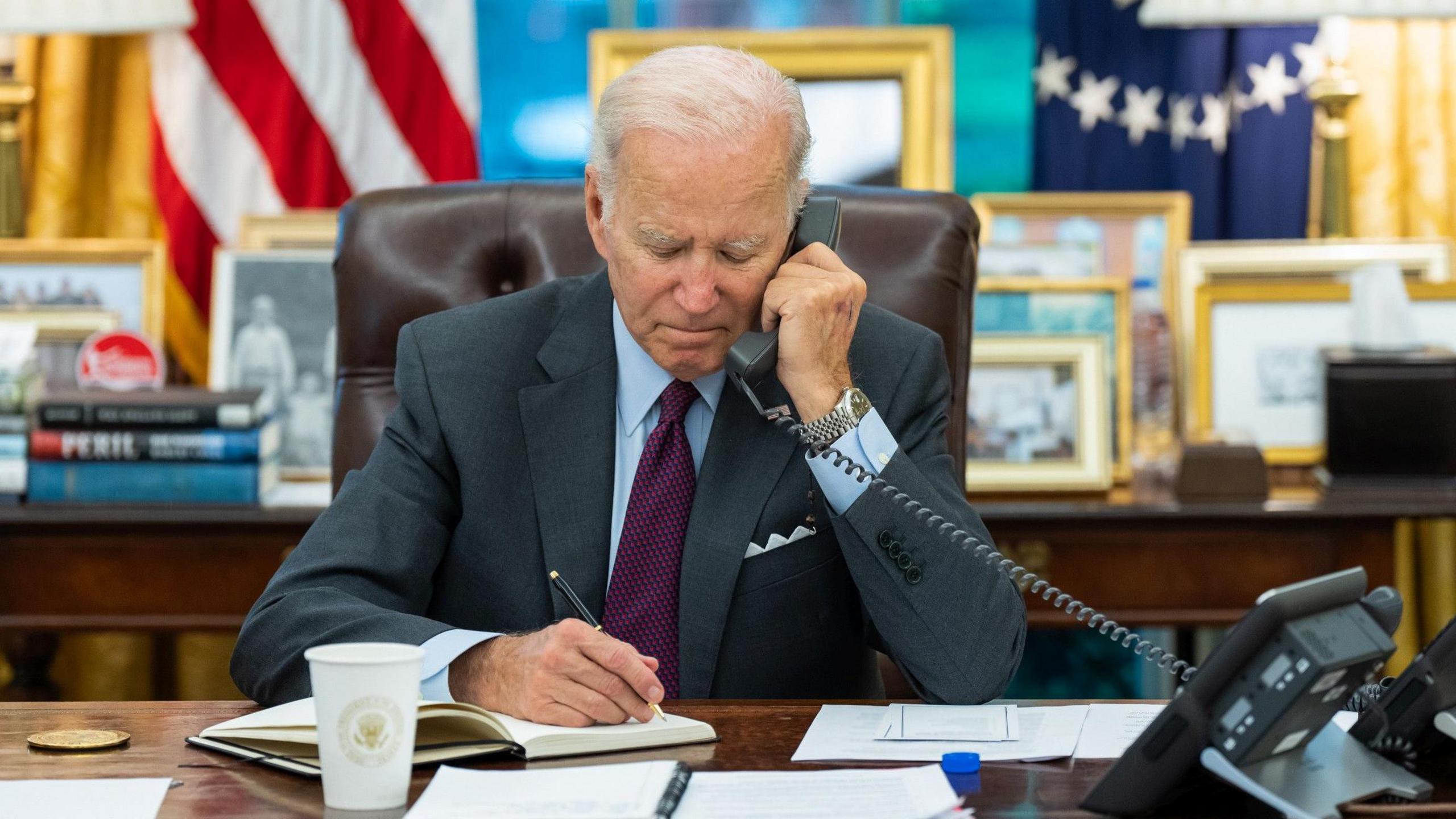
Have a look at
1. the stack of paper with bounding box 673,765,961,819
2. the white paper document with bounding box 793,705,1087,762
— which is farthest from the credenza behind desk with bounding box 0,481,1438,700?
the stack of paper with bounding box 673,765,961,819

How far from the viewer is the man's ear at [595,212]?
1686mm

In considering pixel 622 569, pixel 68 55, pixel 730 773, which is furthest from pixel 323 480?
pixel 730 773

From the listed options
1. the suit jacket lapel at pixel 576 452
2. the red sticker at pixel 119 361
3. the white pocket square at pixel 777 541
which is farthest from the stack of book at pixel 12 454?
the white pocket square at pixel 777 541

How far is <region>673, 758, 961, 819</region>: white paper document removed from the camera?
1.04 meters

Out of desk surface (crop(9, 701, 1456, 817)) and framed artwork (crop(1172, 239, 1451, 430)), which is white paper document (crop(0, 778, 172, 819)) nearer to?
desk surface (crop(9, 701, 1456, 817))

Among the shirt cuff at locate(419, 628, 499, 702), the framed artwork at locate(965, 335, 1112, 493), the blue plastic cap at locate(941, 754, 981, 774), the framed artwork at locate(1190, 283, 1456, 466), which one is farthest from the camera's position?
the framed artwork at locate(1190, 283, 1456, 466)

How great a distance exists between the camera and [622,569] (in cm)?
167

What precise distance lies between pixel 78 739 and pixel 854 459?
77 cm

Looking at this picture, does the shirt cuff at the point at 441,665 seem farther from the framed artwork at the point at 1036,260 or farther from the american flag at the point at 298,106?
the american flag at the point at 298,106

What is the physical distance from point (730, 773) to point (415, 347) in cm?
82

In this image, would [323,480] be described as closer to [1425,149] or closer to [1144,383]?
[1144,383]

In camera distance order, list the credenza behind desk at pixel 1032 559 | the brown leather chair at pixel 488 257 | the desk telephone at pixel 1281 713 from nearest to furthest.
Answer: the desk telephone at pixel 1281 713, the brown leather chair at pixel 488 257, the credenza behind desk at pixel 1032 559

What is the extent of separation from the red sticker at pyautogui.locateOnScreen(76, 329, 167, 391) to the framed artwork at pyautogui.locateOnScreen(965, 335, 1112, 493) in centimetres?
140

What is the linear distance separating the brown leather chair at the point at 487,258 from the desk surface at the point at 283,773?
0.73 m
